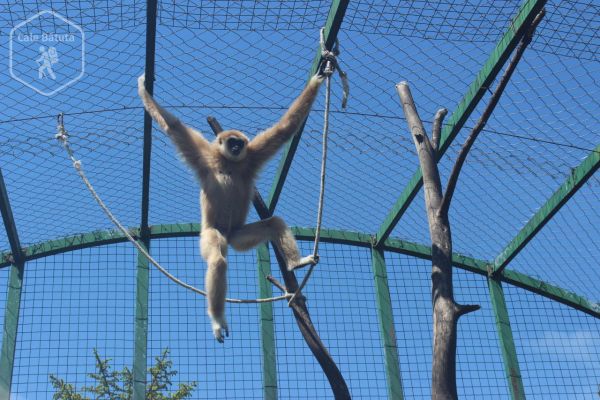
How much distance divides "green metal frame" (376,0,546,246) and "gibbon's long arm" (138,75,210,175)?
2225 mm

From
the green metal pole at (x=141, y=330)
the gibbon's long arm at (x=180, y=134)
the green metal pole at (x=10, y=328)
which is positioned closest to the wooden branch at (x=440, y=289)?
the gibbon's long arm at (x=180, y=134)

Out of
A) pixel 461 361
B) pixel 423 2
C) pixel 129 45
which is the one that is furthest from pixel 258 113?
pixel 461 361

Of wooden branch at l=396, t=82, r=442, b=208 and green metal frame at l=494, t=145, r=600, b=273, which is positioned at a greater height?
green metal frame at l=494, t=145, r=600, b=273

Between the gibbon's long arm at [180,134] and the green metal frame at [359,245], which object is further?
the green metal frame at [359,245]

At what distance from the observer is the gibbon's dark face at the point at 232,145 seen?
570 cm

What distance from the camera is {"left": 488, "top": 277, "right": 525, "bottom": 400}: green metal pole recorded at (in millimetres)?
7348

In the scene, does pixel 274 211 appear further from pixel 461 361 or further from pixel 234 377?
pixel 461 361

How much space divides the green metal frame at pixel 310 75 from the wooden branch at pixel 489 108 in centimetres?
145

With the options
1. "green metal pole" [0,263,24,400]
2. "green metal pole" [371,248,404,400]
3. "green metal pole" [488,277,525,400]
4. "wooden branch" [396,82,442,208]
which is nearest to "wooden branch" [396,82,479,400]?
"wooden branch" [396,82,442,208]

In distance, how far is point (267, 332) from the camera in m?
7.37

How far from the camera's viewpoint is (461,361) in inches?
285

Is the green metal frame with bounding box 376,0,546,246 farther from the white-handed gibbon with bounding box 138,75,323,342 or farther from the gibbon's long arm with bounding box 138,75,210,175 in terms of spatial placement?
the gibbon's long arm with bounding box 138,75,210,175

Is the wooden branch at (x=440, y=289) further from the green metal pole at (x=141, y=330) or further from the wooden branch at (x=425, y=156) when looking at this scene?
the green metal pole at (x=141, y=330)

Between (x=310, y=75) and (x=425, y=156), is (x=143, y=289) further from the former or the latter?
(x=425, y=156)
